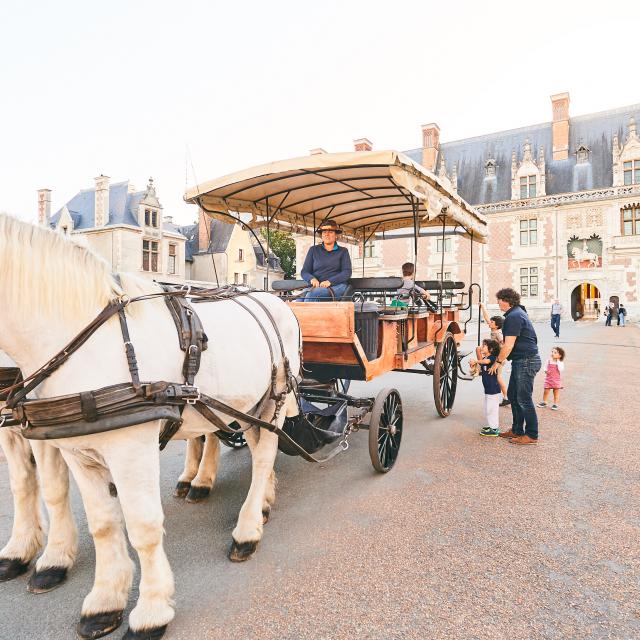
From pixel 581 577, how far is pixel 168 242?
3169cm

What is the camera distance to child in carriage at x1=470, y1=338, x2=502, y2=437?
533 cm

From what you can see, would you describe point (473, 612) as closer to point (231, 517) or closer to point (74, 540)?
point (231, 517)

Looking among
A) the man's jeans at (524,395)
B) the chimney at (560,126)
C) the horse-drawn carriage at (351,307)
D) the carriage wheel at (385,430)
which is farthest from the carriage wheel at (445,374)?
the chimney at (560,126)

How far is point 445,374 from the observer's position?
6.12 meters

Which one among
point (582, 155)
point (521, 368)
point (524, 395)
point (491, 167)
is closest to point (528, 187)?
point (491, 167)

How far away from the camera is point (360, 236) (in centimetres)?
783

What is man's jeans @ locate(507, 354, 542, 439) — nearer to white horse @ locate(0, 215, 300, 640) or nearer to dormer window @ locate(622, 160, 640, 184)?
white horse @ locate(0, 215, 300, 640)

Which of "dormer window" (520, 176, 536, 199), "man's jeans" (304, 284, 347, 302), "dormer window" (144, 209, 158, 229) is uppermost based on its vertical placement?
"dormer window" (520, 176, 536, 199)

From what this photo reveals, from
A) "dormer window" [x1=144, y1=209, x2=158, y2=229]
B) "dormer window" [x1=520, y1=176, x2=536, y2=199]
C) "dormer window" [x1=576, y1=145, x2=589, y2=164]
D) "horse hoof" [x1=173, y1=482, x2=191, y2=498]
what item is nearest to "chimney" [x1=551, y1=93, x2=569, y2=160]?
"dormer window" [x1=576, y1=145, x2=589, y2=164]

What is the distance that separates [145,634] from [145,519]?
0.51 m

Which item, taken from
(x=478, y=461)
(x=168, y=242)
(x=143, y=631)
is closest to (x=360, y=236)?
(x=478, y=461)

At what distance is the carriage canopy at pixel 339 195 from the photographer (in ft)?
12.9

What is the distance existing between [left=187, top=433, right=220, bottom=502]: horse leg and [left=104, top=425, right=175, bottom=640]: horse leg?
1.38 metres

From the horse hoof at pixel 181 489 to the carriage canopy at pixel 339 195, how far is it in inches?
105
